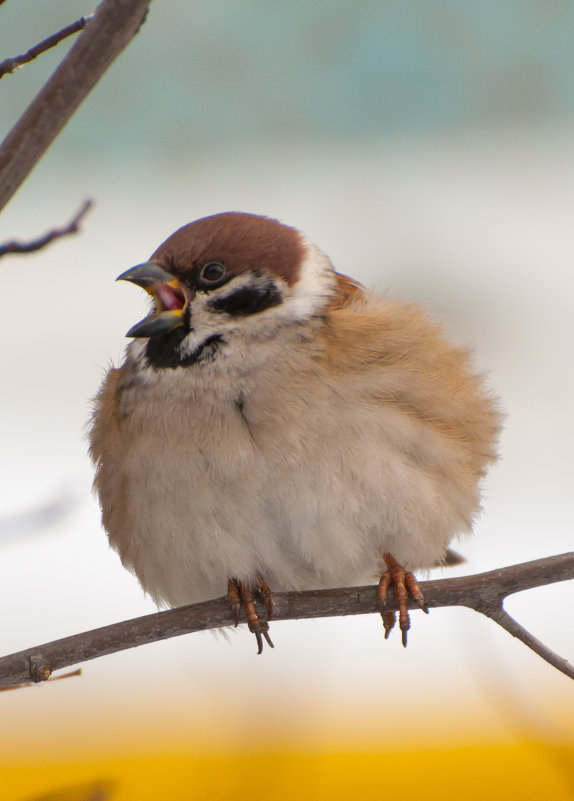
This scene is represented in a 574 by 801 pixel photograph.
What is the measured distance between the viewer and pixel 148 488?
2031mm

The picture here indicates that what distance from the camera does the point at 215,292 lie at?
6.64 ft

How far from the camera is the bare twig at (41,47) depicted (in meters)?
1.19

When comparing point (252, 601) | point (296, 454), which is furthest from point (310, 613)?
point (296, 454)

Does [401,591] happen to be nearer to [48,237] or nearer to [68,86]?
[48,237]

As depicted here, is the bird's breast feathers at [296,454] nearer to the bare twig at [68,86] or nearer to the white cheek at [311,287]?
the white cheek at [311,287]

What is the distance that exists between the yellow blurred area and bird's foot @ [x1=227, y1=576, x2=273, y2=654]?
246 mm

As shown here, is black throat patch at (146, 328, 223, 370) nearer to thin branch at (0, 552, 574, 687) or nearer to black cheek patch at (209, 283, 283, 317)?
black cheek patch at (209, 283, 283, 317)

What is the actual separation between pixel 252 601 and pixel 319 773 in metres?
0.39

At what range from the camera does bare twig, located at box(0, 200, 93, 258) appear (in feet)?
3.88

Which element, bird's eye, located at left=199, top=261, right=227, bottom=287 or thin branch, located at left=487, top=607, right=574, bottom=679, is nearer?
thin branch, located at left=487, top=607, right=574, bottom=679

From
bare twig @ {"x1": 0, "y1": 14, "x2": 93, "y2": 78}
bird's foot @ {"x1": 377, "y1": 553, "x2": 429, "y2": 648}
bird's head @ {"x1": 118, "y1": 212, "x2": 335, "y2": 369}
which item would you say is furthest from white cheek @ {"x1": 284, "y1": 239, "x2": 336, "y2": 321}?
bare twig @ {"x1": 0, "y1": 14, "x2": 93, "y2": 78}

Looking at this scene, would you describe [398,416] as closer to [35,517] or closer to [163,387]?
[163,387]

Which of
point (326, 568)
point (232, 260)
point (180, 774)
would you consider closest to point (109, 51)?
point (232, 260)

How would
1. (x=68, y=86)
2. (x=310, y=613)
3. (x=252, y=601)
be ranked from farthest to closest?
(x=252, y=601) → (x=310, y=613) → (x=68, y=86)
